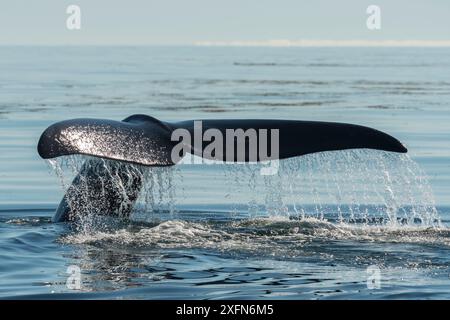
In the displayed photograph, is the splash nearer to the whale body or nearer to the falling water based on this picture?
the falling water

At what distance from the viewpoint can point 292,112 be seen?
2375 cm

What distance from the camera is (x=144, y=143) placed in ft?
25.1

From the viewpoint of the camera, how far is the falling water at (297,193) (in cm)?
904

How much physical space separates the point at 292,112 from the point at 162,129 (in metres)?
15.9

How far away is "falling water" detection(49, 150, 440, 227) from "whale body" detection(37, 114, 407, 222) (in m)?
0.03

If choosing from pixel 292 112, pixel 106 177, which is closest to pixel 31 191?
pixel 106 177

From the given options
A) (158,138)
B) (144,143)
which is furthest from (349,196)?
(144,143)

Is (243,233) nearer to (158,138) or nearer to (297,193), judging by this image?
(158,138)

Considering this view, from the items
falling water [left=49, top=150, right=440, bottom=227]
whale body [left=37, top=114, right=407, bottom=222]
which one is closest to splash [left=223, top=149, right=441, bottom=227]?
falling water [left=49, top=150, right=440, bottom=227]

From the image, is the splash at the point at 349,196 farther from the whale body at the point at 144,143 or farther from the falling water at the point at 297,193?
the whale body at the point at 144,143

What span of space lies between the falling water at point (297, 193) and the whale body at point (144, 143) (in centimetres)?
3

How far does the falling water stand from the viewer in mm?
9039

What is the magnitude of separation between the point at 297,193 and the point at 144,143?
5.34 meters

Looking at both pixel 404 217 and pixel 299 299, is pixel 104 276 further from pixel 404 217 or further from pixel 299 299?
pixel 404 217
